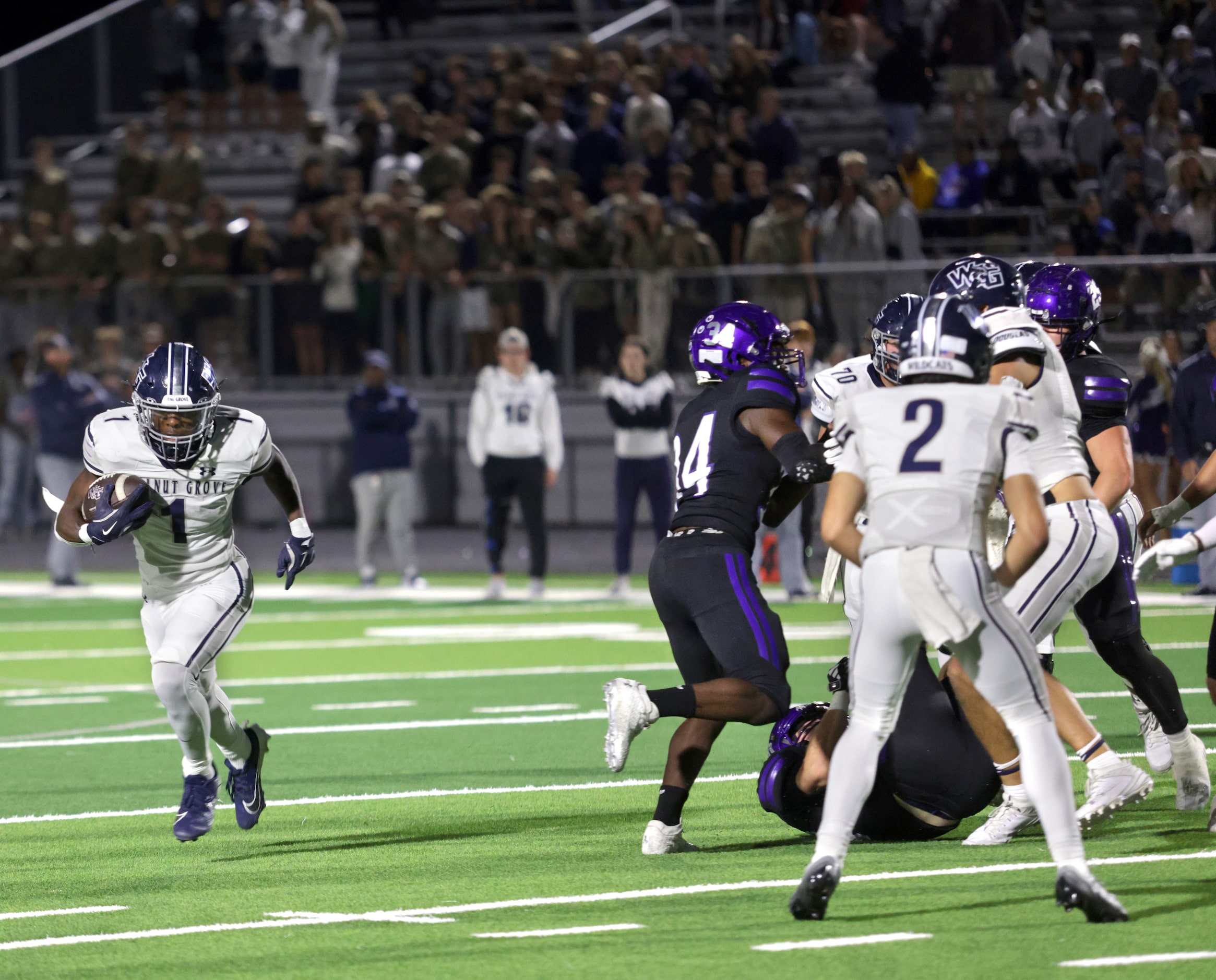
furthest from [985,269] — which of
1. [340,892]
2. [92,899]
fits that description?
[92,899]

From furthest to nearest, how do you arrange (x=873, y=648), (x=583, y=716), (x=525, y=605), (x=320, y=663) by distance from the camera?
(x=525, y=605), (x=320, y=663), (x=583, y=716), (x=873, y=648)

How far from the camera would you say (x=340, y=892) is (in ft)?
21.4

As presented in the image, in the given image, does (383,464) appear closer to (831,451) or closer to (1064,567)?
(1064,567)

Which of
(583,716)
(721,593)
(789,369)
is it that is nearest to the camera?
(721,593)

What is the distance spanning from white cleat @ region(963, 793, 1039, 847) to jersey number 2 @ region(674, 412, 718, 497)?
1483 mm

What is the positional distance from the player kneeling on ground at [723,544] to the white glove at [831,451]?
0.77 feet

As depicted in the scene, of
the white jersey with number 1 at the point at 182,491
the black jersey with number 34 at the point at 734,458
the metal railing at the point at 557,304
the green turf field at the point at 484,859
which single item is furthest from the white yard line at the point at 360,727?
the metal railing at the point at 557,304

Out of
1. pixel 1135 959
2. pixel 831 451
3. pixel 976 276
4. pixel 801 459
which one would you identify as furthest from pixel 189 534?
pixel 1135 959

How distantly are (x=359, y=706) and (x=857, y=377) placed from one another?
485 cm

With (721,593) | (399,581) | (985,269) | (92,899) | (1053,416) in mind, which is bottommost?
(399,581)

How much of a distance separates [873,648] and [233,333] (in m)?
17.4

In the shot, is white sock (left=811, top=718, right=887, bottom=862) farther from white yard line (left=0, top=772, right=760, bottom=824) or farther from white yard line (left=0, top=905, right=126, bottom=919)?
white yard line (left=0, top=772, right=760, bottom=824)

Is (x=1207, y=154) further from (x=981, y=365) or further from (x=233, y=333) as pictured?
(x=981, y=365)

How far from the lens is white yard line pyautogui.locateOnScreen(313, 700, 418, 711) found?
11.5m
